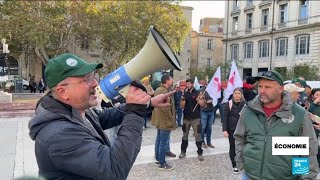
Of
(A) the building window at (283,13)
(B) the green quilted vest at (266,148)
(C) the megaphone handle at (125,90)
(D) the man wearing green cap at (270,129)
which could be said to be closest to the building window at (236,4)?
(A) the building window at (283,13)

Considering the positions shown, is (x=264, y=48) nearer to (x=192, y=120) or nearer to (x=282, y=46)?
(x=282, y=46)

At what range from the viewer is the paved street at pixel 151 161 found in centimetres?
629

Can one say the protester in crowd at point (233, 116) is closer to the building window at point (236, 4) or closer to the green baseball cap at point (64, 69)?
the green baseball cap at point (64, 69)

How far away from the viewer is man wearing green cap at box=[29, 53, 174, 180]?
1.68 m

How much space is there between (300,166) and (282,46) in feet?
128

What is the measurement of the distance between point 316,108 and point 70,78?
189 inches

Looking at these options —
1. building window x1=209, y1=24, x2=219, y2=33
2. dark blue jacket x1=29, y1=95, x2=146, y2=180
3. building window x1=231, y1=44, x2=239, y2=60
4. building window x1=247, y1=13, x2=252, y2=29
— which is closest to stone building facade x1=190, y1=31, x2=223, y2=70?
building window x1=209, y1=24, x2=219, y2=33

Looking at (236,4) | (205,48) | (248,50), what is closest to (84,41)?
(248,50)

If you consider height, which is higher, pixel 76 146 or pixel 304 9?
pixel 304 9

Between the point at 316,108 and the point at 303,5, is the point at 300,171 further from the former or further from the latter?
the point at 303,5

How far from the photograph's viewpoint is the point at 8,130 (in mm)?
10664

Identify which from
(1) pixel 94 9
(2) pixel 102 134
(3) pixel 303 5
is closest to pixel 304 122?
(2) pixel 102 134

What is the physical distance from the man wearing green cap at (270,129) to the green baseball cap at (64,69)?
2012 millimetres

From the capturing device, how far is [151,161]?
7223 millimetres
